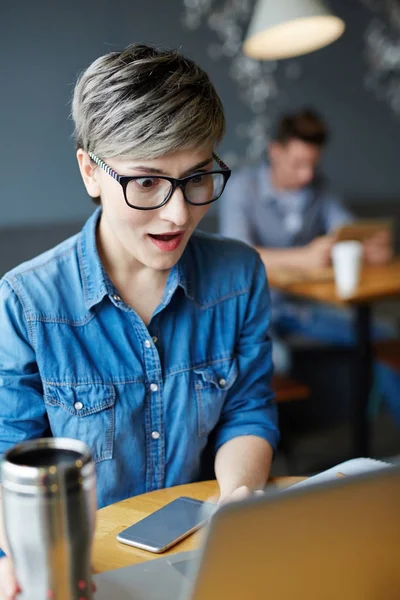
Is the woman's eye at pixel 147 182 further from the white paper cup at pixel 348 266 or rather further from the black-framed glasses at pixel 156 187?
the white paper cup at pixel 348 266

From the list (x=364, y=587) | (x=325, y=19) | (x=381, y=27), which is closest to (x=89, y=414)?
(x=364, y=587)

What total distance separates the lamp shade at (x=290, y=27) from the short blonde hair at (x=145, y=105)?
1.51 meters

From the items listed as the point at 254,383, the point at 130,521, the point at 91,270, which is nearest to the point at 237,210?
the point at 254,383

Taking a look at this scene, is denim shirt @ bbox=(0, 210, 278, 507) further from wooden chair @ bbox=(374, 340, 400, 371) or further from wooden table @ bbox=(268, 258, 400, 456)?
wooden chair @ bbox=(374, 340, 400, 371)

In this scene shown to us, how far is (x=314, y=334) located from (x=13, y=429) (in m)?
2.49

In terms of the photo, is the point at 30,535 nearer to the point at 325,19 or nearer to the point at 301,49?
the point at 325,19

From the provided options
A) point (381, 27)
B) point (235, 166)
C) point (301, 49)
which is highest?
point (381, 27)

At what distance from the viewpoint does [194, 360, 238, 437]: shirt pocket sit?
139 centimetres

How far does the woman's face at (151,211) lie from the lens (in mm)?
1196

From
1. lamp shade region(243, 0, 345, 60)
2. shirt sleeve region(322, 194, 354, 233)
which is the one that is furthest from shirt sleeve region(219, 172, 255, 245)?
lamp shade region(243, 0, 345, 60)

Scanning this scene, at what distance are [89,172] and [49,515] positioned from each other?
78 cm

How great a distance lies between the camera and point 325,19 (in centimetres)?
263

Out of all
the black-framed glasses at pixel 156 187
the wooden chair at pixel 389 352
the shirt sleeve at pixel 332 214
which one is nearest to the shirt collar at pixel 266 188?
the shirt sleeve at pixel 332 214

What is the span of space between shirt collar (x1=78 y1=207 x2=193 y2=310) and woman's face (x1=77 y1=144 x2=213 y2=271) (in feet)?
0.19
